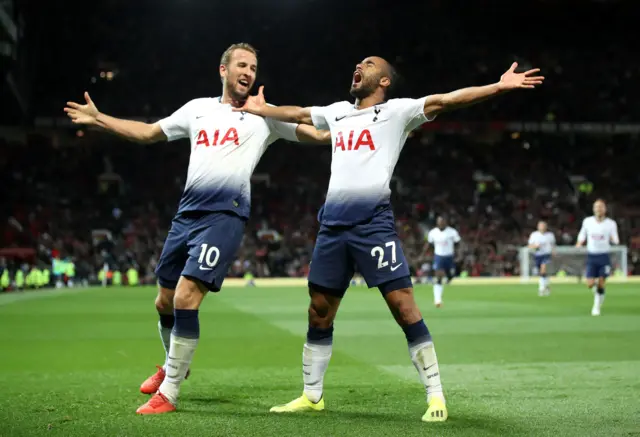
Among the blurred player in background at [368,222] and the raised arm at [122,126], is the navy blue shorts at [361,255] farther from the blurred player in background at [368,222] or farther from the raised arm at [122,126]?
the raised arm at [122,126]

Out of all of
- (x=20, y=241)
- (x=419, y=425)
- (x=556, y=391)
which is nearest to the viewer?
(x=419, y=425)

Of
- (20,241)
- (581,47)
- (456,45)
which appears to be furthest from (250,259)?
(581,47)

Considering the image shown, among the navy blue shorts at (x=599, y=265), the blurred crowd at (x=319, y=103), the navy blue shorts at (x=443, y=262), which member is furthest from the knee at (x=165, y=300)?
the blurred crowd at (x=319, y=103)

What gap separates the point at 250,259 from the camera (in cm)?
4106

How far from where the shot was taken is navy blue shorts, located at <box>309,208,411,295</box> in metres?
6.04

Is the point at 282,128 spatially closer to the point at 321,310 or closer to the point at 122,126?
the point at 122,126

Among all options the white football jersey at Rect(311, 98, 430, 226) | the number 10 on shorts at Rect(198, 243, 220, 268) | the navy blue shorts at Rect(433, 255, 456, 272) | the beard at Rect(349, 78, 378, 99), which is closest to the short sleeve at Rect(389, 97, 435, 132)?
the white football jersey at Rect(311, 98, 430, 226)

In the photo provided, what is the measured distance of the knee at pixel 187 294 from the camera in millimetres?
6254

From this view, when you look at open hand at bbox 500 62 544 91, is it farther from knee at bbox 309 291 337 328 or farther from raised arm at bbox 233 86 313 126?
knee at bbox 309 291 337 328

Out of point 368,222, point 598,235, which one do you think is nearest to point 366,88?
point 368,222

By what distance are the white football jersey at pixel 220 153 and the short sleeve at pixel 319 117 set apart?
12.3 inches

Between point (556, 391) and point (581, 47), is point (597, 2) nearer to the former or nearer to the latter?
point (581, 47)

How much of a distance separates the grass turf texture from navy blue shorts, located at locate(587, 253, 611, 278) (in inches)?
36.0

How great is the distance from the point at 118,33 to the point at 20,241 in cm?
1348
